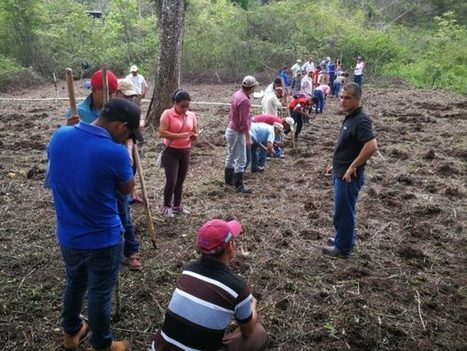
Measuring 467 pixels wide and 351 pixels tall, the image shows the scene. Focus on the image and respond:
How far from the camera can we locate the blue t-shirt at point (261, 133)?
7.39 m

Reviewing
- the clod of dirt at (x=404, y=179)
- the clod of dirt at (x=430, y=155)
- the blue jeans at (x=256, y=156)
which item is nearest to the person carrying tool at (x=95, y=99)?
the blue jeans at (x=256, y=156)

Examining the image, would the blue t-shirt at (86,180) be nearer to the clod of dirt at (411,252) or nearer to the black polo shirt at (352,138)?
the black polo shirt at (352,138)

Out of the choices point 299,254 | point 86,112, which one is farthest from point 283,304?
point 86,112

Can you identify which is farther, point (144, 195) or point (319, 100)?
point (319, 100)

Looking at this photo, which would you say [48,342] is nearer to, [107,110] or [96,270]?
[96,270]

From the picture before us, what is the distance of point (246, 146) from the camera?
673cm

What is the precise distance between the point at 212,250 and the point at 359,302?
203 cm

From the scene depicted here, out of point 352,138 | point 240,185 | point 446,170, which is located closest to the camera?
point 352,138

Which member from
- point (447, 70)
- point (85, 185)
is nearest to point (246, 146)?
point (85, 185)

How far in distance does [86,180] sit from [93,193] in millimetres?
94

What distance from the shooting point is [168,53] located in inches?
372

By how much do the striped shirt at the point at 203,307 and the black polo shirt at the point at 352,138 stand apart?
223 centimetres

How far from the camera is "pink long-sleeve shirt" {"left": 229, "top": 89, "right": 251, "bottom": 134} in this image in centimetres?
607

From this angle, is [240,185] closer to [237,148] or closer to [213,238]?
[237,148]
